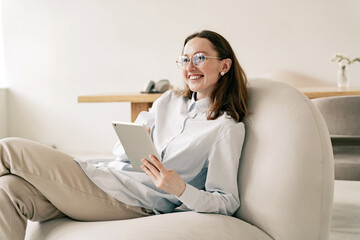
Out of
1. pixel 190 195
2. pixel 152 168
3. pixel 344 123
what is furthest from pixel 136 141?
pixel 344 123

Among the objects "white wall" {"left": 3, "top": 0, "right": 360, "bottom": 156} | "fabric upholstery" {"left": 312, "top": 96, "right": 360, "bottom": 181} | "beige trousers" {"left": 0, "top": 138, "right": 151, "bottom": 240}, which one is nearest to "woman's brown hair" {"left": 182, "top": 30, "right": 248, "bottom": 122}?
"beige trousers" {"left": 0, "top": 138, "right": 151, "bottom": 240}

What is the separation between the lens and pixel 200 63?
1826mm

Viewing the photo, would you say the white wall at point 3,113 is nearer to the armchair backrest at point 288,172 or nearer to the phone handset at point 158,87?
the phone handset at point 158,87

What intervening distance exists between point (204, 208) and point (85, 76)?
4.42 meters

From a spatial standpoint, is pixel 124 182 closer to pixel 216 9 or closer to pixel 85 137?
pixel 216 9

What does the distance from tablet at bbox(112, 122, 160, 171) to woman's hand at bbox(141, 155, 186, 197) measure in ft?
0.15

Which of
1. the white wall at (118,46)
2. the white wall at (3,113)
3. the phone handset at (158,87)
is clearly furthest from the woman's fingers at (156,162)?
the white wall at (3,113)

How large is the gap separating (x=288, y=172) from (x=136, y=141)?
19.2 inches

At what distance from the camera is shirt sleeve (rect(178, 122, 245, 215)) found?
1518mm

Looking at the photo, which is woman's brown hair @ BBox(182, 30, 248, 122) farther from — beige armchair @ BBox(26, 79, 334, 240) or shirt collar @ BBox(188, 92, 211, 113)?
beige armchair @ BBox(26, 79, 334, 240)

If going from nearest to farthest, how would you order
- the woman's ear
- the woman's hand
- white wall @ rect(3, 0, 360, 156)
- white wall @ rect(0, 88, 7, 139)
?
the woman's hand < the woman's ear < white wall @ rect(3, 0, 360, 156) < white wall @ rect(0, 88, 7, 139)

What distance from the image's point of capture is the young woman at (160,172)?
61.3 inches

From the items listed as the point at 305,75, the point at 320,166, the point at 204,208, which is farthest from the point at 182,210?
the point at 305,75

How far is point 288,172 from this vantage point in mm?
1492
